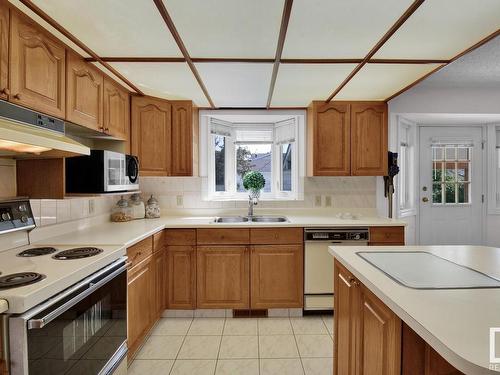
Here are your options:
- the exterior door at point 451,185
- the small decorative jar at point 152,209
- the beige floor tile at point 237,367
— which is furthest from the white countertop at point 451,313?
the exterior door at point 451,185

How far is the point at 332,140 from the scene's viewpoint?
2.90m

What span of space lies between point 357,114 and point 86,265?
8.76 feet

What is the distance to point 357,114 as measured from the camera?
2893 mm

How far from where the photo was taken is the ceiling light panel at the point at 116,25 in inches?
53.1

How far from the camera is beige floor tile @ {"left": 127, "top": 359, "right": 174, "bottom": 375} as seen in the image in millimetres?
1888

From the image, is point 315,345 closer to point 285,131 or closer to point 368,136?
point 368,136

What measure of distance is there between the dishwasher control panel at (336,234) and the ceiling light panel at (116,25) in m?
1.84

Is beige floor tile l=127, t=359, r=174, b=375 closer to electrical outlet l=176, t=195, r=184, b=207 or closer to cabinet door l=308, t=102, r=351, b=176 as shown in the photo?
electrical outlet l=176, t=195, r=184, b=207

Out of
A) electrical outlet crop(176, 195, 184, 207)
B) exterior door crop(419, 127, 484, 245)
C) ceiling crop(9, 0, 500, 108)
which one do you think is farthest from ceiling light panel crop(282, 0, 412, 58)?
exterior door crop(419, 127, 484, 245)

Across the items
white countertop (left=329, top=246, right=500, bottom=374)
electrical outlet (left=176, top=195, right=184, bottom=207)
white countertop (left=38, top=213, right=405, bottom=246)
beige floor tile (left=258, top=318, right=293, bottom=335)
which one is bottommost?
beige floor tile (left=258, top=318, right=293, bottom=335)

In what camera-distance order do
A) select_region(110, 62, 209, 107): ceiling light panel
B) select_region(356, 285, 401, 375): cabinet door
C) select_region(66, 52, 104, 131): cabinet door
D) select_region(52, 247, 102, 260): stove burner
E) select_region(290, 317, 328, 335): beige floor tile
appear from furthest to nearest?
1. select_region(290, 317, 328, 335): beige floor tile
2. select_region(110, 62, 209, 107): ceiling light panel
3. select_region(66, 52, 104, 131): cabinet door
4. select_region(52, 247, 102, 260): stove burner
5. select_region(356, 285, 401, 375): cabinet door

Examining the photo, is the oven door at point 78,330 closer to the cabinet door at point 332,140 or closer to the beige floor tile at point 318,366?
the beige floor tile at point 318,366

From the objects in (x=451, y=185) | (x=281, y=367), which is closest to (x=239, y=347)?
(x=281, y=367)

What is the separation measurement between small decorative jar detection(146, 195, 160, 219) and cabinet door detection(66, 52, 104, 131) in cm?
101
